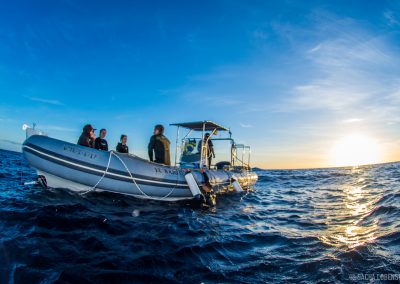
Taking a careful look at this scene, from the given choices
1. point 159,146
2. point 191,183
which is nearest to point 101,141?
point 159,146

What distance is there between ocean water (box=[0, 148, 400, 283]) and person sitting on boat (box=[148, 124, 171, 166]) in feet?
9.34

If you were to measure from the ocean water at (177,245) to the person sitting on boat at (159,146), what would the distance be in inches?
112

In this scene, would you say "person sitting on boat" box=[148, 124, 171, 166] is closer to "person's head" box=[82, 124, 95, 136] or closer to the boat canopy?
"person's head" box=[82, 124, 95, 136]

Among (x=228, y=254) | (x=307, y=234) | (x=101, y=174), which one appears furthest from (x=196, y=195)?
(x=228, y=254)

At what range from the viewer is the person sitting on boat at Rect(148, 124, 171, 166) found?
398 inches

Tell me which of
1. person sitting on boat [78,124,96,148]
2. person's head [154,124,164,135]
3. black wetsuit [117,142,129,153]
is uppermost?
person's head [154,124,164,135]

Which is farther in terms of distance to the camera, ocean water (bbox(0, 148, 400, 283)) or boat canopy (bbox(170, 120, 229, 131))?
boat canopy (bbox(170, 120, 229, 131))

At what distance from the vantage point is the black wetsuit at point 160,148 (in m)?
10.1

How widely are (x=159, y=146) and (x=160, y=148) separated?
9 cm

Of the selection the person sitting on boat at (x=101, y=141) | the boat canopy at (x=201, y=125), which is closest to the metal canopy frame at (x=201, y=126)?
the boat canopy at (x=201, y=125)

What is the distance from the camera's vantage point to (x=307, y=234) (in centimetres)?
602

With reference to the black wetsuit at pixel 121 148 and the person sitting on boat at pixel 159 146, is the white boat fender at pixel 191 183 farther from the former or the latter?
the black wetsuit at pixel 121 148

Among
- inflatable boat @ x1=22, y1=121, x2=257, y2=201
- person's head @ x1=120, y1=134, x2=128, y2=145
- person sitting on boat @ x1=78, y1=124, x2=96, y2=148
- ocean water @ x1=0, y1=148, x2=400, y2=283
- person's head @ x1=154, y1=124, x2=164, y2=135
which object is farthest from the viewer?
person's head @ x1=120, y1=134, x2=128, y2=145

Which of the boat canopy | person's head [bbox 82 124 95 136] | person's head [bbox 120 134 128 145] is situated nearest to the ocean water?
person's head [bbox 82 124 95 136]
